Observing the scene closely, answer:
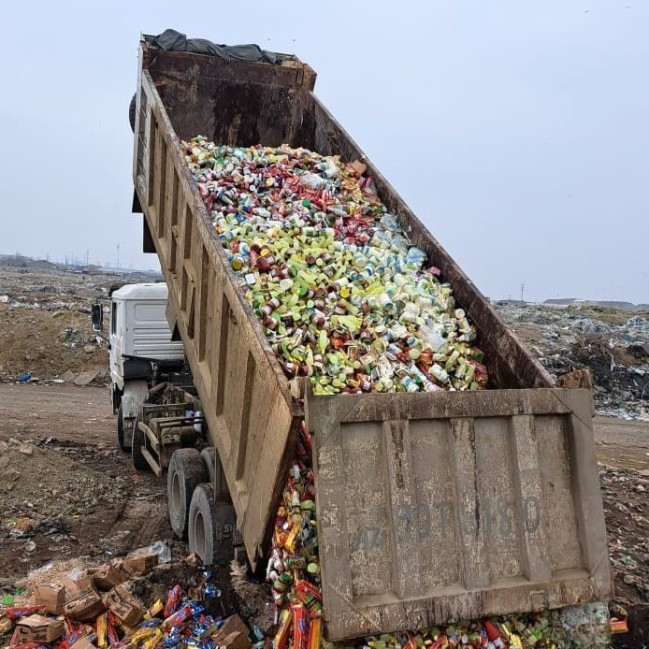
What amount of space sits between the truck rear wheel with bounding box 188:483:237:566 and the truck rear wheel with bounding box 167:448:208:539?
1.01ft

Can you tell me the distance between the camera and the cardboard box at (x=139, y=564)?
173 inches

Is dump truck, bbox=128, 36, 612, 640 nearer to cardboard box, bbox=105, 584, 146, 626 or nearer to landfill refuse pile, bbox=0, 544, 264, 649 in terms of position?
landfill refuse pile, bbox=0, 544, 264, 649

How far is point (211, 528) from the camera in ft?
14.8

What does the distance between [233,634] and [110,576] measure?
1.22m

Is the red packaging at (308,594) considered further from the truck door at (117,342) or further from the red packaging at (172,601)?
the truck door at (117,342)

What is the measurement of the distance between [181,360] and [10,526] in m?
2.75

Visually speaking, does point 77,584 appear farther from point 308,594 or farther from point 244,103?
point 244,103

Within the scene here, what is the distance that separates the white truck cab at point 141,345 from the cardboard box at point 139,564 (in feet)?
12.1

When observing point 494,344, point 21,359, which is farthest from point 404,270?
point 21,359

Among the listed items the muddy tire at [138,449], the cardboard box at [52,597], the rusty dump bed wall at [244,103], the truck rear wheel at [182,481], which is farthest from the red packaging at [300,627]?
the muddy tire at [138,449]

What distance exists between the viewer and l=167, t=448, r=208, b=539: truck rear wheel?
5270 mm

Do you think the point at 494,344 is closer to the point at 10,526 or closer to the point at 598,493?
the point at 598,493

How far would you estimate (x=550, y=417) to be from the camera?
341cm

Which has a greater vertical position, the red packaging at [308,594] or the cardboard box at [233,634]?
the red packaging at [308,594]
